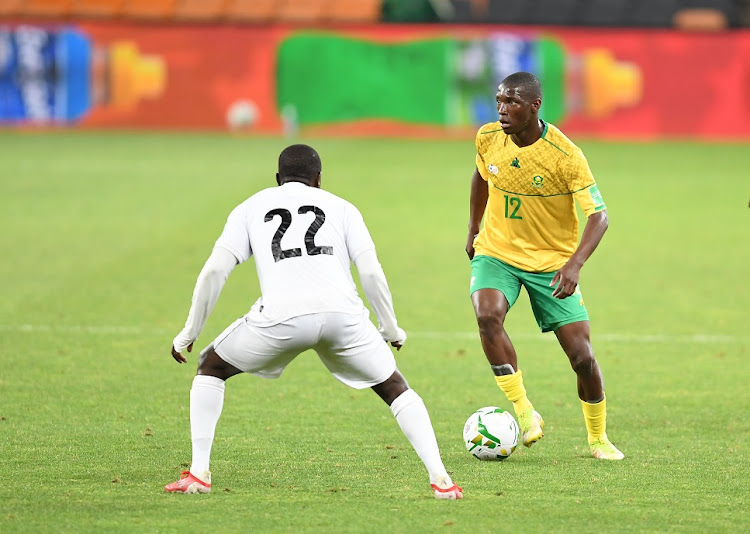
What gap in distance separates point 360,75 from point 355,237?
92.2 feet

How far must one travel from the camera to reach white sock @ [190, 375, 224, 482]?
628 centimetres

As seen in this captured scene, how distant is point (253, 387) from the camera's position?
9438mm

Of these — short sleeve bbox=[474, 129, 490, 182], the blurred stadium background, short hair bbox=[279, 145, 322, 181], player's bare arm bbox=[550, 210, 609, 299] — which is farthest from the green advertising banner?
short hair bbox=[279, 145, 322, 181]

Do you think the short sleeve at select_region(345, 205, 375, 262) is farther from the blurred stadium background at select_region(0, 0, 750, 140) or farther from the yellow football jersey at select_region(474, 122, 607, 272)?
the blurred stadium background at select_region(0, 0, 750, 140)

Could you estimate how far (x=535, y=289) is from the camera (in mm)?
7715

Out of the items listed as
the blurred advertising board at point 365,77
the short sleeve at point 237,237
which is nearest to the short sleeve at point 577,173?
A: the short sleeve at point 237,237

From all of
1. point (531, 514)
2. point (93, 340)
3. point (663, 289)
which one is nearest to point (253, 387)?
point (93, 340)

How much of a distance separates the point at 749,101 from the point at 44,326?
25795 mm

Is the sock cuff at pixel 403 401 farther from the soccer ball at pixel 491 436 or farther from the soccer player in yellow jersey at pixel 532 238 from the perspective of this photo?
the soccer player in yellow jersey at pixel 532 238

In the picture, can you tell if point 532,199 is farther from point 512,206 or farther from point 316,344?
point 316,344

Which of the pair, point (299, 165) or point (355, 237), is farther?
point (299, 165)

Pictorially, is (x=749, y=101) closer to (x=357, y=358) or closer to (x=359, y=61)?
(x=359, y=61)

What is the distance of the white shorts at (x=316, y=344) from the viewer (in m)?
6.12

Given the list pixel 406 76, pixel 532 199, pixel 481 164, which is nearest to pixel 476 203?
pixel 481 164
